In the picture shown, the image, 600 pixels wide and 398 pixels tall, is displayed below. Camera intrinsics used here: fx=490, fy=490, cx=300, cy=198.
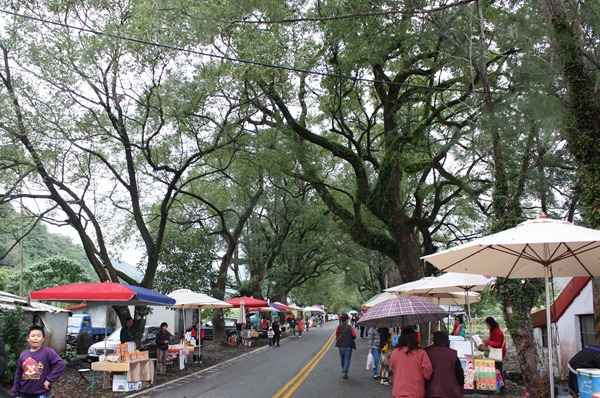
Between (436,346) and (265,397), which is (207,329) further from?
(436,346)

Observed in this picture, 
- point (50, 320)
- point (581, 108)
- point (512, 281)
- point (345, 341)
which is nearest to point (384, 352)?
point (345, 341)

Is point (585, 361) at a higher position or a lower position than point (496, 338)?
higher

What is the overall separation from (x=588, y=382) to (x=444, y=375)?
5.00 feet

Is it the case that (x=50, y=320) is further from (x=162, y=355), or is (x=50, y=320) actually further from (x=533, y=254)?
(x=533, y=254)

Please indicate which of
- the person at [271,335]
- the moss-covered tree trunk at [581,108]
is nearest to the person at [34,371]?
the moss-covered tree trunk at [581,108]

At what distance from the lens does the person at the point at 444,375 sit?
5816 mm

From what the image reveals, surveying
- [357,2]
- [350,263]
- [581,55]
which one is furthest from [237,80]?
[350,263]

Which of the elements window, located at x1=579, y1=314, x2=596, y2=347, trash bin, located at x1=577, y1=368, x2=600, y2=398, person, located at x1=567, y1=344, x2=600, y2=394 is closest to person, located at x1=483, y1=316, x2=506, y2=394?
window, located at x1=579, y1=314, x2=596, y2=347

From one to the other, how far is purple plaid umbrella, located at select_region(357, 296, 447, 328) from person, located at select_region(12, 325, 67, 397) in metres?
4.63

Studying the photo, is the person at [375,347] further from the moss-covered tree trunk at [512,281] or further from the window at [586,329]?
the window at [586,329]

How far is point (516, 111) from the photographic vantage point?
30.7 ft

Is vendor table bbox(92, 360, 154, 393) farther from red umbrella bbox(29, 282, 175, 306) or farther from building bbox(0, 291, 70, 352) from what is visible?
building bbox(0, 291, 70, 352)

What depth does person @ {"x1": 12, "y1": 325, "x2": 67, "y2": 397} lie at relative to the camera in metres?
6.44

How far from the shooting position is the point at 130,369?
1192cm
